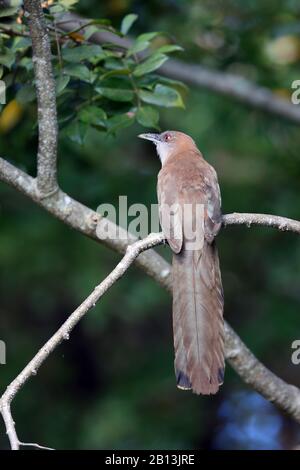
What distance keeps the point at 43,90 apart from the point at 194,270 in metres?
1.20

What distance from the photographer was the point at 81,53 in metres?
4.76

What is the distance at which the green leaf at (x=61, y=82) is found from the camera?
4.65 metres

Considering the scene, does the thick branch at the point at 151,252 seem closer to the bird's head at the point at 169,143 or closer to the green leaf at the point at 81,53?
the green leaf at the point at 81,53

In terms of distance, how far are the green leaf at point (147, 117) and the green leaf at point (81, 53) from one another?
0.40m

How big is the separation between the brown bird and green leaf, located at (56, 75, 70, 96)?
863 millimetres

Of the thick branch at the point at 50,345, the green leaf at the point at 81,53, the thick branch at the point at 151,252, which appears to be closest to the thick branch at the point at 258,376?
the thick branch at the point at 151,252

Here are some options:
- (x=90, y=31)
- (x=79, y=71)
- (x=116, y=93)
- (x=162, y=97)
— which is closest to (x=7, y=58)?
(x=79, y=71)

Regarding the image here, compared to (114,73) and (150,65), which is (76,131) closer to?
(114,73)

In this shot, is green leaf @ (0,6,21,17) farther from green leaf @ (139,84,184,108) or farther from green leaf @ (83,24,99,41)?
green leaf @ (139,84,184,108)

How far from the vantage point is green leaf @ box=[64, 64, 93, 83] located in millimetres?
4703

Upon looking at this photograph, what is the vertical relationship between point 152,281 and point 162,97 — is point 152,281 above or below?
below

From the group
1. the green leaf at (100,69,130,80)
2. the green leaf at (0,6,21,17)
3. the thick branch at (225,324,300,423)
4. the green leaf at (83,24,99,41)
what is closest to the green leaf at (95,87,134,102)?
the green leaf at (100,69,130,80)

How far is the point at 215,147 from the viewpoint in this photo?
9.03m
